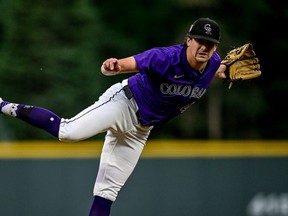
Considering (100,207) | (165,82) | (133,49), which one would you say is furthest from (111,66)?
(133,49)

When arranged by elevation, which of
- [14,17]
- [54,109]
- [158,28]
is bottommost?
[54,109]

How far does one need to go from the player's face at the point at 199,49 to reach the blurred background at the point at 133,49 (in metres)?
7.73

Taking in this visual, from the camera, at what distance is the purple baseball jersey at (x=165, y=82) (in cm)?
695

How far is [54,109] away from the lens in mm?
14711

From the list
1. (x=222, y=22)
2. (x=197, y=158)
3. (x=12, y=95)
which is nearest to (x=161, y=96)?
(x=197, y=158)

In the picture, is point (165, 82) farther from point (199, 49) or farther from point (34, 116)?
point (34, 116)

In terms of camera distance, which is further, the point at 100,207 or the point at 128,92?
the point at 100,207

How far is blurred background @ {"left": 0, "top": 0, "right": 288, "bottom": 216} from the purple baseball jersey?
4.17 feet

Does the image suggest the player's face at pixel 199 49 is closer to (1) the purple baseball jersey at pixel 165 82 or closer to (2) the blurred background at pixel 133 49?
(1) the purple baseball jersey at pixel 165 82

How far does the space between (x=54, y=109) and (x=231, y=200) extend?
180 inches

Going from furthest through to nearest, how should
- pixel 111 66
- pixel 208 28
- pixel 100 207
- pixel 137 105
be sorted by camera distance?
pixel 100 207 < pixel 137 105 < pixel 208 28 < pixel 111 66

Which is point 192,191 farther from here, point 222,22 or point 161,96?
point 222,22

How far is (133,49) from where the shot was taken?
20453 mm

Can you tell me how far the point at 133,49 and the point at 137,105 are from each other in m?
13.3
